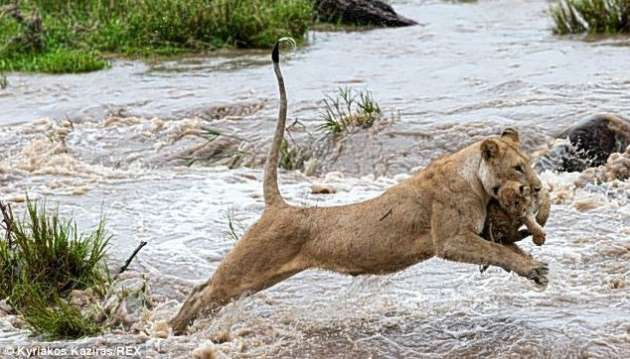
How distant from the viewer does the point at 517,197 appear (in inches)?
243

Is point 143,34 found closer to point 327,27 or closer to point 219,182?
point 327,27

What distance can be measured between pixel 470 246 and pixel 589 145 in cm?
449

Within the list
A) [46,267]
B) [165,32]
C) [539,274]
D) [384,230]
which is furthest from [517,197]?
[165,32]

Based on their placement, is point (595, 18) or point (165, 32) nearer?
point (595, 18)

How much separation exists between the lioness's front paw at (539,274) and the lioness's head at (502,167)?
393mm

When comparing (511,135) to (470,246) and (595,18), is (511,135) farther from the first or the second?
(595,18)

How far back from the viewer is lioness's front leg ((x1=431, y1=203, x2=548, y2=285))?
612cm

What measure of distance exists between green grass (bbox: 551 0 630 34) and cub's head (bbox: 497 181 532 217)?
11.0m

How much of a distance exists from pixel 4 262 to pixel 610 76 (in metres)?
7.57

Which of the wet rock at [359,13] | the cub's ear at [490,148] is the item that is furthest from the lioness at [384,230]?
the wet rock at [359,13]

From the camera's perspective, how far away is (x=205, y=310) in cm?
682

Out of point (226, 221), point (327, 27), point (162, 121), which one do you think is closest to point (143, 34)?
point (327, 27)

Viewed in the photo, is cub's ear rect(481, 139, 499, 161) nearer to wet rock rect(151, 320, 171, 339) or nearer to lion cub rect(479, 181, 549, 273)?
lion cub rect(479, 181, 549, 273)

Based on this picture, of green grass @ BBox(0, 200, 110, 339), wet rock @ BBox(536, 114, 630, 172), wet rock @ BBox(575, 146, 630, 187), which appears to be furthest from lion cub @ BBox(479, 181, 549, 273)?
wet rock @ BBox(536, 114, 630, 172)
